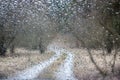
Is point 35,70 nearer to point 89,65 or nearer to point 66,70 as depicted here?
point 66,70

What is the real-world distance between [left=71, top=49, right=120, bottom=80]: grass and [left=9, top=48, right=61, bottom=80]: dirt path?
130 cm

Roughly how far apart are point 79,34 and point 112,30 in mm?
1356

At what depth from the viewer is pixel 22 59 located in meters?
16.9

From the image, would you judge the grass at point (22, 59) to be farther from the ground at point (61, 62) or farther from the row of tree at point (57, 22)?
the row of tree at point (57, 22)

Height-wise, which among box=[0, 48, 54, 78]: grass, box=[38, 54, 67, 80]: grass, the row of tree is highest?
the row of tree

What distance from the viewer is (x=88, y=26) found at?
1331 cm

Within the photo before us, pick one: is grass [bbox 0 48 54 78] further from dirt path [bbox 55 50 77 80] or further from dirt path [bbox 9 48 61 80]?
dirt path [bbox 55 50 77 80]

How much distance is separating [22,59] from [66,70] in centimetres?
315

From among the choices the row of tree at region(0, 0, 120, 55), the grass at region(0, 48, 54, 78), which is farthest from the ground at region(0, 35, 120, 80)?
the row of tree at region(0, 0, 120, 55)

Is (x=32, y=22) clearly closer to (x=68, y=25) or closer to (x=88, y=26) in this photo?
(x=68, y=25)

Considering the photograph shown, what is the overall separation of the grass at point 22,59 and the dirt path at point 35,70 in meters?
0.25

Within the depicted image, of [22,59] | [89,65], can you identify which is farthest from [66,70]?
[22,59]

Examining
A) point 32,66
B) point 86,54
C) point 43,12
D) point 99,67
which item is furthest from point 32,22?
point 99,67

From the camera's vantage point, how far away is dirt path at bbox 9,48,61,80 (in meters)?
13.7
